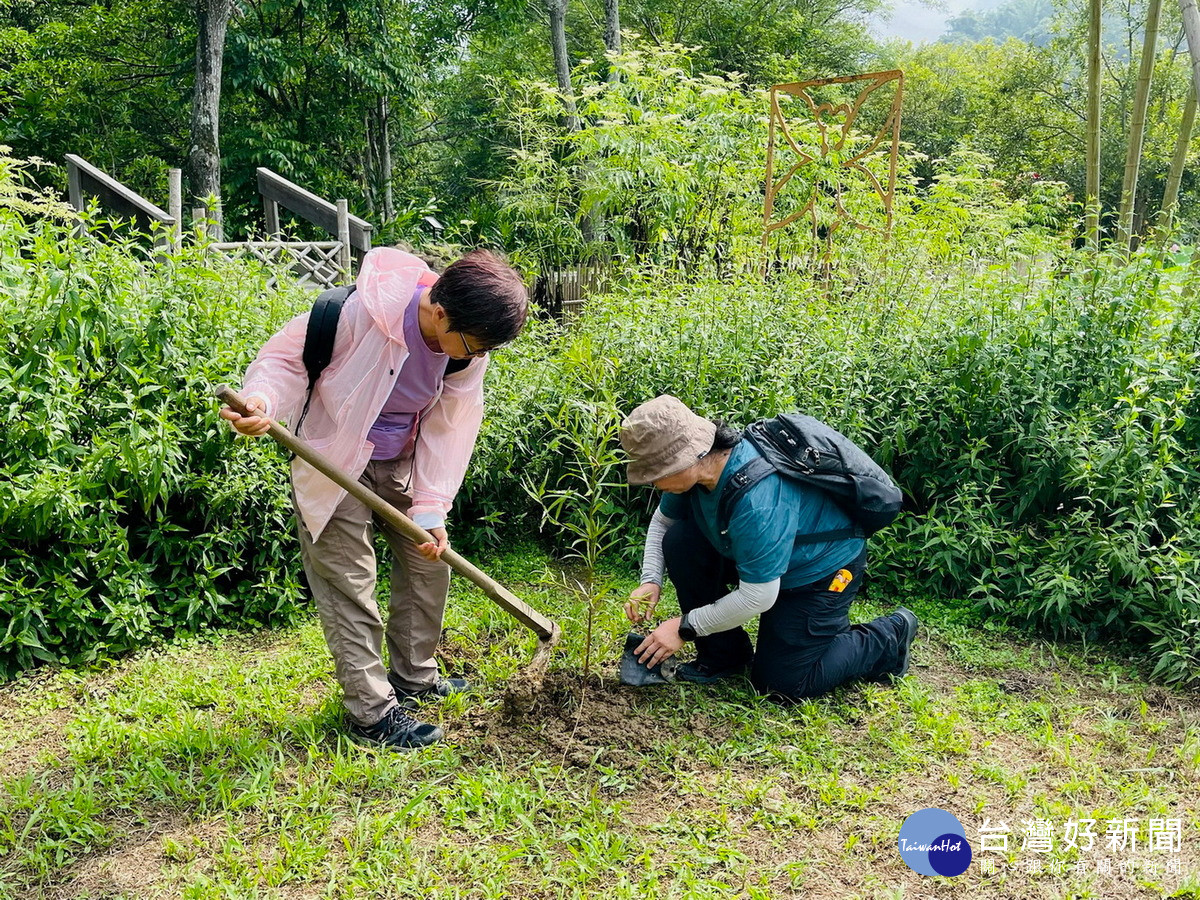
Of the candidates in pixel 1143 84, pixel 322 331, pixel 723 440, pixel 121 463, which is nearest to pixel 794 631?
pixel 723 440

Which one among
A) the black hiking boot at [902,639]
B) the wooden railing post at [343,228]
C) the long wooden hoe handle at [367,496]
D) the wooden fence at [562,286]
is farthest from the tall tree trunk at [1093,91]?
the long wooden hoe handle at [367,496]

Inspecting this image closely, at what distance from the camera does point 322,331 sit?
2.62 meters

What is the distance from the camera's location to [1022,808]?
270cm

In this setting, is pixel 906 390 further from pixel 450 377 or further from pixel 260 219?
pixel 260 219

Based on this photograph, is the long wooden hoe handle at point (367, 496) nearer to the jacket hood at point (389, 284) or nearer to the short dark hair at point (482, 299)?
the jacket hood at point (389, 284)

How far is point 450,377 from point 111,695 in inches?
68.2

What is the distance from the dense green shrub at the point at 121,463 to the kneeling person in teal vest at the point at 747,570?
66.7 inches

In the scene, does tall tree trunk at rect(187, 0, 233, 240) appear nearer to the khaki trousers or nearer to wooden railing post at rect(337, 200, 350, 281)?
wooden railing post at rect(337, 200, 350, 281)

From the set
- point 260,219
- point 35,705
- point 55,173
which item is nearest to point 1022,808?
point 35,705

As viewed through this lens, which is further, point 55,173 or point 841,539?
point 55,173

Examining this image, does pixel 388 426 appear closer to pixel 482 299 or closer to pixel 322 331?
pixel 322 331

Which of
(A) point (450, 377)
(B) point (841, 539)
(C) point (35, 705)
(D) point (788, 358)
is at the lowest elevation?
(C) point (35, 705)

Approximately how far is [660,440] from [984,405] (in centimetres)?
206

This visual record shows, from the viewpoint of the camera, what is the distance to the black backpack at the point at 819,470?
2.90m
